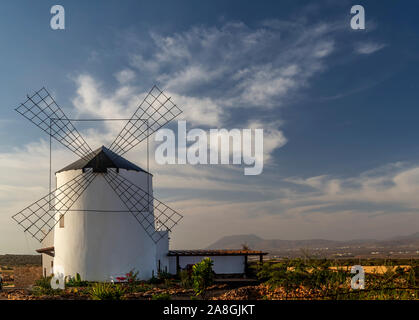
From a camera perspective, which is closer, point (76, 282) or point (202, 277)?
point (202, 277)

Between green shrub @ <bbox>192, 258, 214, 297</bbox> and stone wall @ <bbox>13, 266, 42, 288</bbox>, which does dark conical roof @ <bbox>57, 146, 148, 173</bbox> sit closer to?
stone wall @ <bbox>13, 266, 42, 288</bbox>

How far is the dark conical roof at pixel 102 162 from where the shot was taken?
853 inches

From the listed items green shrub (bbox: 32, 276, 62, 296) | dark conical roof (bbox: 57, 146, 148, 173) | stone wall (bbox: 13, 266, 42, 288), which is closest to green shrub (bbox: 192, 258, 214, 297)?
green shrub (bbox: 32, 276, 62, 296)

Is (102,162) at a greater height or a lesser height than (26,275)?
greater

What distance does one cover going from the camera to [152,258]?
74.4ft

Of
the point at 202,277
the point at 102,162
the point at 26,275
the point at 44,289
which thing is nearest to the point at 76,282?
the point at 44,289

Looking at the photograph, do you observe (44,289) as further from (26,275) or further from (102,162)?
(26,275)

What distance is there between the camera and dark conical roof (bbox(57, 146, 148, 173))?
853 inches

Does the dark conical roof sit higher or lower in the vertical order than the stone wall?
higher

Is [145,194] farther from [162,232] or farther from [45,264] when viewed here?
[45,264]

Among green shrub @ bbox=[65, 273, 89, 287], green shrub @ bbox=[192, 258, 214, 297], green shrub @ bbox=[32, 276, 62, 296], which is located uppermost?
green shrub @ bbox=[192, 258, 214, 297]

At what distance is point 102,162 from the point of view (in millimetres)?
21875
